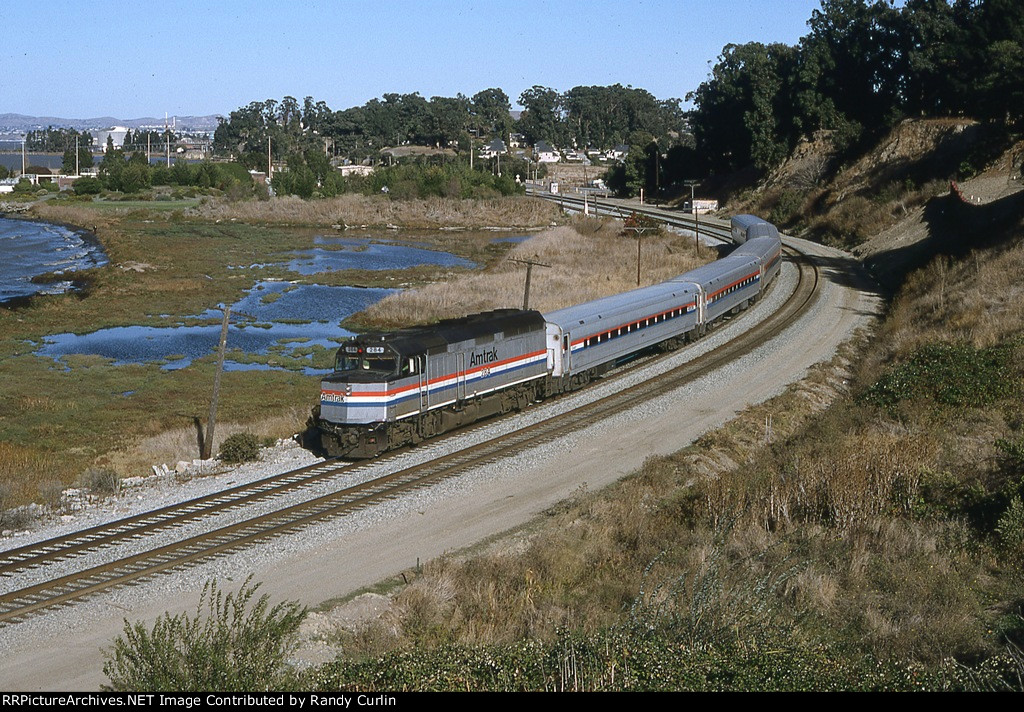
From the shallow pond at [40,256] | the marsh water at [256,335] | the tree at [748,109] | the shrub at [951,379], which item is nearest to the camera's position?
the shrub at [951,379]

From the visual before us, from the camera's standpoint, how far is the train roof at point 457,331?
28281 millimetres

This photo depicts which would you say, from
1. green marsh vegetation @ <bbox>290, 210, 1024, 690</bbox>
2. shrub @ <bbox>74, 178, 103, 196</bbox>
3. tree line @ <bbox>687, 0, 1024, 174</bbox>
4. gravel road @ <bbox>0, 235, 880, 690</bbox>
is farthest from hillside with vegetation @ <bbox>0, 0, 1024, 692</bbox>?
shrub @ <bbox>74, 178, 103, 196</bbox>

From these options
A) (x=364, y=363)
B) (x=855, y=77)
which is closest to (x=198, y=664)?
(x=364, y=363)

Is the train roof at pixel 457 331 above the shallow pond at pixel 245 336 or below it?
above

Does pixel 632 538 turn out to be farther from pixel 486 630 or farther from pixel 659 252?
pixel 659 252

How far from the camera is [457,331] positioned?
30.5 metres

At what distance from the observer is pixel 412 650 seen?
47.6 feet

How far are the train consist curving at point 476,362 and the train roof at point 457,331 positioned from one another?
0.03 metres

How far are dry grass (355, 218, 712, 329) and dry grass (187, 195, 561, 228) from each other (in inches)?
1866

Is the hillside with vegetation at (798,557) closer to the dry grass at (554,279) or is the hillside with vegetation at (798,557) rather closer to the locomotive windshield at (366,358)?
the locomotive windshield at (366,358)

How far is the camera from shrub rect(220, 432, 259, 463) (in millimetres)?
28922

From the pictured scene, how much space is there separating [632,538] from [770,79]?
107 m

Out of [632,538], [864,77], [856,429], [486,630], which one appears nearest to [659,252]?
[864,77]

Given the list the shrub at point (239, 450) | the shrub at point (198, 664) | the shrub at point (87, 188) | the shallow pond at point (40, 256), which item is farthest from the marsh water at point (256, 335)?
the shrub at point (87, 188)
